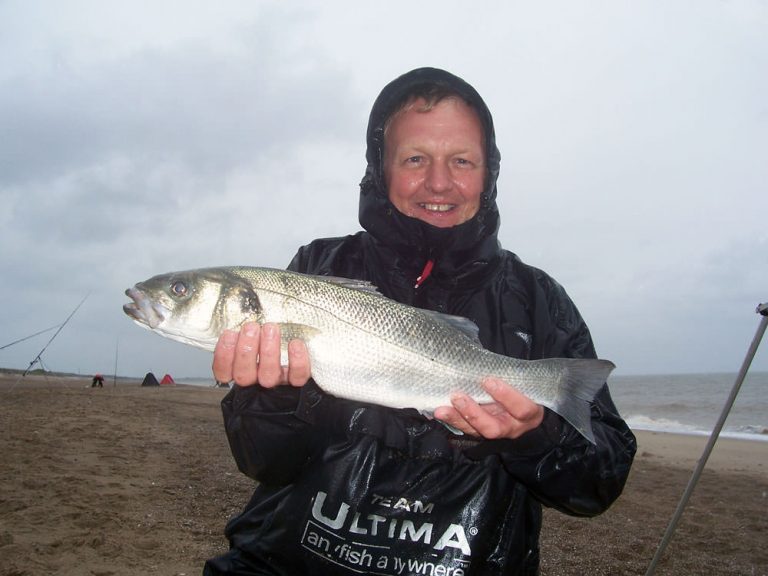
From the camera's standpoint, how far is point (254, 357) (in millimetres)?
3053

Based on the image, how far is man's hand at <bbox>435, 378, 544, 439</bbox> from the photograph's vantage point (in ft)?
9.93

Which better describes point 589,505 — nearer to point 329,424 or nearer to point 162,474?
point 329,424

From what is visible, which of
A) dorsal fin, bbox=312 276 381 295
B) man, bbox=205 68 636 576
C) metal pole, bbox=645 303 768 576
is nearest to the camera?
man, bbox=205 68 636 576

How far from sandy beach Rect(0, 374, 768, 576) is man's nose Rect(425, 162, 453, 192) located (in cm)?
405

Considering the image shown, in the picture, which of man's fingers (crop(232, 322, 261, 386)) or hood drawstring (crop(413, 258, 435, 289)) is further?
hood drawstring (crop(413, 258, 435, 289))

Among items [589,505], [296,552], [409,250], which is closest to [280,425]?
[296,552]

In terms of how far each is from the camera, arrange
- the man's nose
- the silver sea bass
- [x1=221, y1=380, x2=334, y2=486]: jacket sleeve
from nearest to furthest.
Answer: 1. [x1=221, y1=380, x2=334, y2=486]: jacket sleeve
2. the silver sea bass
3. the man's nose

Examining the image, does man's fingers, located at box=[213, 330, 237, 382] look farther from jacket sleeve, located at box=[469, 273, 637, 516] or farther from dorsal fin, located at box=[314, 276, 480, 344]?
jacket sleeve, located at box=[469, 273, 637, 516]

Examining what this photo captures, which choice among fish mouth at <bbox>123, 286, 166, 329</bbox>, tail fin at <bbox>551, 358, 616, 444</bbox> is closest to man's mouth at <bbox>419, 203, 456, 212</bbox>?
tail fin at <bbox>551, 358, 616, 444</bbox>

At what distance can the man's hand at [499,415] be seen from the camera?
3025 mm

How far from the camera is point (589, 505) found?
311 centimetres

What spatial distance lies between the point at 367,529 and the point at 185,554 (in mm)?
3196

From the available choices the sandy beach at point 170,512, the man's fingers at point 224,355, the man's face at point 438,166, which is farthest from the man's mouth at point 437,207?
the sandy beach at point 170,512

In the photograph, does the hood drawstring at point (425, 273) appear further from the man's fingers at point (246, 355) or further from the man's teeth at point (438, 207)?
the man's fingers at point (246, 355)
